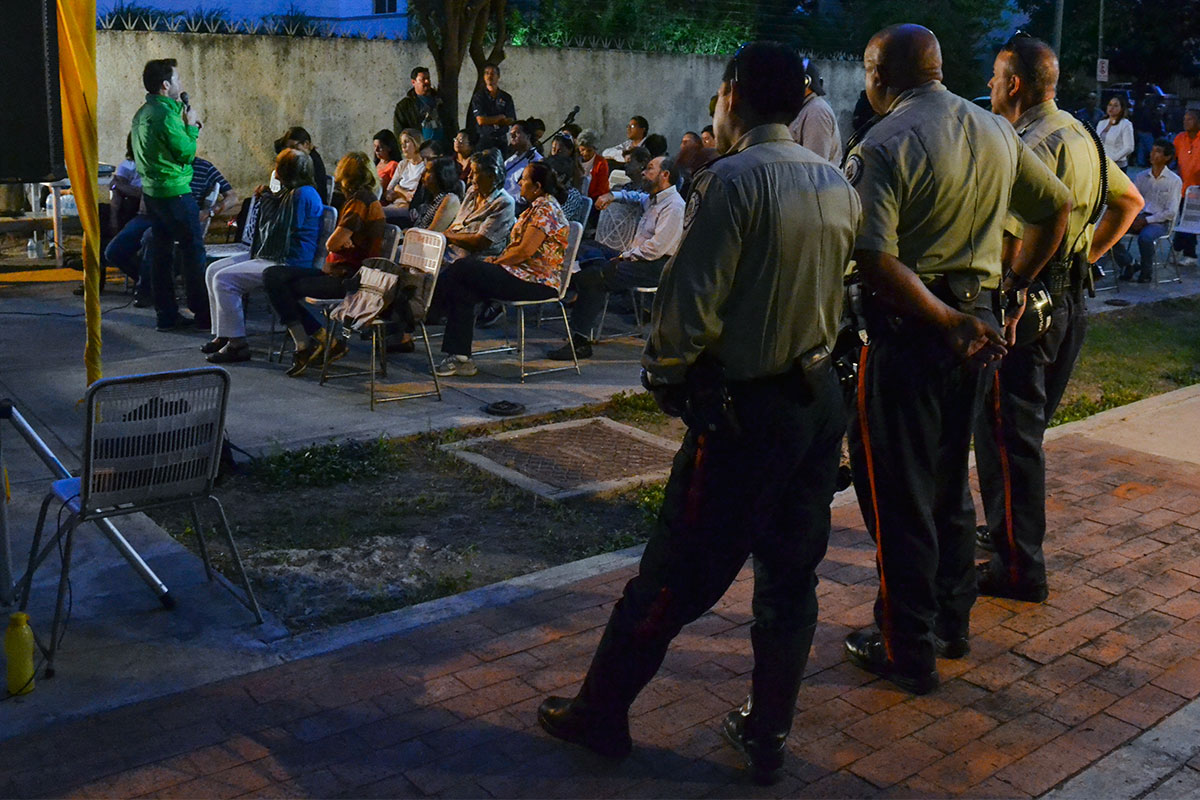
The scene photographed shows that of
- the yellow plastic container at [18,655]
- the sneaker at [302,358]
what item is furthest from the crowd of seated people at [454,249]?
the yellow plastic container at [18,655]

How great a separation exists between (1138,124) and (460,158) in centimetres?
2117

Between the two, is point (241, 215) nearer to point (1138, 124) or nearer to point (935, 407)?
point (935, 407)

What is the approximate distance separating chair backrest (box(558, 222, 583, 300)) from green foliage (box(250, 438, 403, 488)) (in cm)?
230

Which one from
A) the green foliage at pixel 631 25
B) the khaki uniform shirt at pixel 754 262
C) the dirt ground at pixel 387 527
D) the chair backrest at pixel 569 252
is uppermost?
the green foliage at pixel 631 25

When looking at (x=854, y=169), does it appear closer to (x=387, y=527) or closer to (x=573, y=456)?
(x=387, y=527)

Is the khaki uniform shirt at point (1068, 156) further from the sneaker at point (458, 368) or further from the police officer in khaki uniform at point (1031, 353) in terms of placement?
the sneaker at point (458, 368)

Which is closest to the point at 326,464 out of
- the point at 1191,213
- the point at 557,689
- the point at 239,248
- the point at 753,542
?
the point at 557,689

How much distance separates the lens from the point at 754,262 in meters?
3.38

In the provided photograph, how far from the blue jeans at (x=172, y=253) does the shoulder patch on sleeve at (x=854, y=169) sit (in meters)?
6.94

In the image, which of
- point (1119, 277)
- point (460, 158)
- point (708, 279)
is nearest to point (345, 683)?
point (708, 279)

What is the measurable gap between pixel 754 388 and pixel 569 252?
222 inches

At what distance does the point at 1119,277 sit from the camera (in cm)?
1373

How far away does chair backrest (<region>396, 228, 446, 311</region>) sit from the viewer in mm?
8133

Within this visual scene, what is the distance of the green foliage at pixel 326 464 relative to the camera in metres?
6.52
